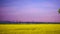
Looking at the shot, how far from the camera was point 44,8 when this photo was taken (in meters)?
1.16

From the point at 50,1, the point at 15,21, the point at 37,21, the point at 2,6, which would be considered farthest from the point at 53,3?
the point at 2,6

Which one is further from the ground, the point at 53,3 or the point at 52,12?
the point at 53,3

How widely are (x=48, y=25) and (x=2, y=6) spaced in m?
0.61

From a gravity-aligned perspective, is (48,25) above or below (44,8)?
below

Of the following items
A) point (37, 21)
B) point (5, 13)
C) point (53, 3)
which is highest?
point (53, 3)

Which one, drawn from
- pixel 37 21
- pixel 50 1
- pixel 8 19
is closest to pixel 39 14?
pixel 37 21

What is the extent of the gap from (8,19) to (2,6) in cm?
18

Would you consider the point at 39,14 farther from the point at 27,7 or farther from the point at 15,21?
the point at 15,21

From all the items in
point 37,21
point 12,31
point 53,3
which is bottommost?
point 12,31

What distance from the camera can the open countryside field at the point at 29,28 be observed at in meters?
1.10

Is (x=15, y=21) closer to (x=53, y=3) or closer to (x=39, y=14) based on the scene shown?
(x=39, y=14)

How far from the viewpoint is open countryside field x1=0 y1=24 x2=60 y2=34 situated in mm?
1096

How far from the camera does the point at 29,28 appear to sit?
Answer: 3.65 feet

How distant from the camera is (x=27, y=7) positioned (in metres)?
1.15
